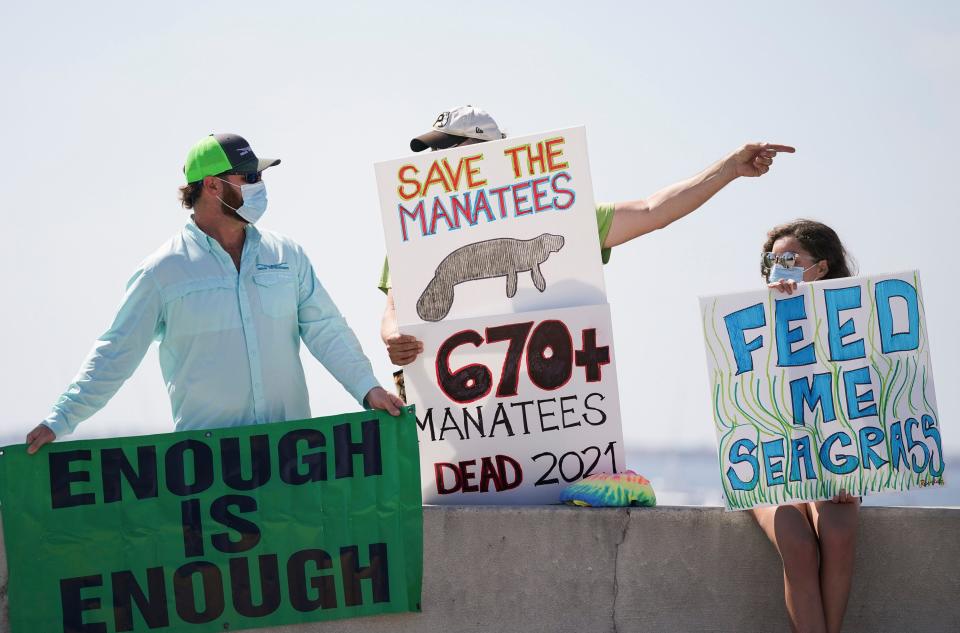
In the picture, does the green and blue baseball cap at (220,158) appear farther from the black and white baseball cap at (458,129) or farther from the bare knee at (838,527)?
the bare knee at (838,527)

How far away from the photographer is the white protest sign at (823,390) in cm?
484

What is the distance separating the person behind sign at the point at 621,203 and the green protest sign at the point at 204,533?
0.74 m

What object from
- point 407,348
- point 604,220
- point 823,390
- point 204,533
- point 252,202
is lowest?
point 204,533

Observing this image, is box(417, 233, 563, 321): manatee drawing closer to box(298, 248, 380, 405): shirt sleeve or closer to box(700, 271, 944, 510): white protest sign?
box(298, 248, 380, 405): shirt sleeve

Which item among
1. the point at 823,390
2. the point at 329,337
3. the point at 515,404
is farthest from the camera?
the point at 515,404

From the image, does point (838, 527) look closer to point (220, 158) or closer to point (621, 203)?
point (621, 203)

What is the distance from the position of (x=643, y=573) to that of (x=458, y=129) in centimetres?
219

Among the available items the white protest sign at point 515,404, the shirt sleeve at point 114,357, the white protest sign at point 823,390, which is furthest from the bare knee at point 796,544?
the shirt sleeve at point 114,357

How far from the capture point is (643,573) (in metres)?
4.95

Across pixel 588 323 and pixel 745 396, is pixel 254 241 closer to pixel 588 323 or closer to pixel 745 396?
pixel 588 323

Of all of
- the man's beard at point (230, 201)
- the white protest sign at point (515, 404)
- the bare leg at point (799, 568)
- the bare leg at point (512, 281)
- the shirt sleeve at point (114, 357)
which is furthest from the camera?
the bare leg at point (512, 281)

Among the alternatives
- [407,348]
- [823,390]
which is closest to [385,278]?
[407,348]

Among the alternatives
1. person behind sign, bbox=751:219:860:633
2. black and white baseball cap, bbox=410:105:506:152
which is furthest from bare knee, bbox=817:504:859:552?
black and white baseball cap, bbox=410:105:506:152

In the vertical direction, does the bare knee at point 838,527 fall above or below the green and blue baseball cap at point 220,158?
below
